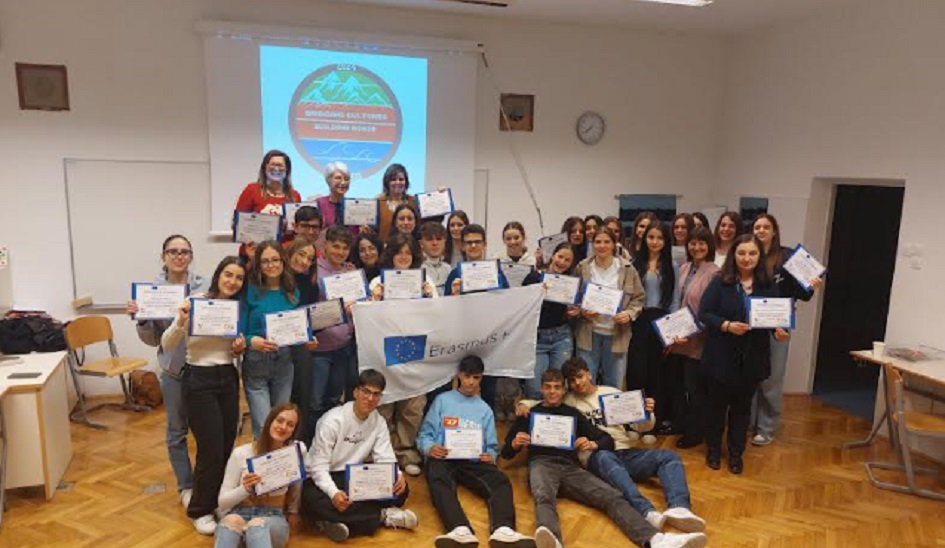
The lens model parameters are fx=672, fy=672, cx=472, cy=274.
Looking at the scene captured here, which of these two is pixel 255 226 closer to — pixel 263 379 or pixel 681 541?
pixel 263 379

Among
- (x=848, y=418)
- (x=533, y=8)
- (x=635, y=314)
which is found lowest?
(x=848, y=418)

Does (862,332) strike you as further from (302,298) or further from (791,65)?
(302,298)

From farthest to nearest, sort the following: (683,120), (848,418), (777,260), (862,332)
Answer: (862,332) → (683,120) → (848,418) → (777,260)

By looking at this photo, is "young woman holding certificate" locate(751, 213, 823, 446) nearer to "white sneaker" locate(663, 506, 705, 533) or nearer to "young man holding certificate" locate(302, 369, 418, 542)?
"white sneaker" locate(663, 506, 705, 533)

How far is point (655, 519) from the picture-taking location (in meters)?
3.48

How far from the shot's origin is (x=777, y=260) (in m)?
4.24

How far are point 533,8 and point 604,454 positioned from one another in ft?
Answer: 12.2

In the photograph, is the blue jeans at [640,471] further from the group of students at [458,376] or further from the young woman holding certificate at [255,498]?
the young woman holding certificate at [255,498]

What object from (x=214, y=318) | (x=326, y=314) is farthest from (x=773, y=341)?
(x=214, y=318)

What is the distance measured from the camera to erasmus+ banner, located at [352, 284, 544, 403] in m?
3.90

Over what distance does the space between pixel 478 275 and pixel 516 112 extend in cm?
264

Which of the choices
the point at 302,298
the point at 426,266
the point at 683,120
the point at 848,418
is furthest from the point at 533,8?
the point at 848,418

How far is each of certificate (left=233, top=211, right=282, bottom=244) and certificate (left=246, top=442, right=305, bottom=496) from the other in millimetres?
1561

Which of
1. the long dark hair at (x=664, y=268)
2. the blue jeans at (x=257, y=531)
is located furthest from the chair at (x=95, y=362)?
the long dark hair at (x=664, y=268)
